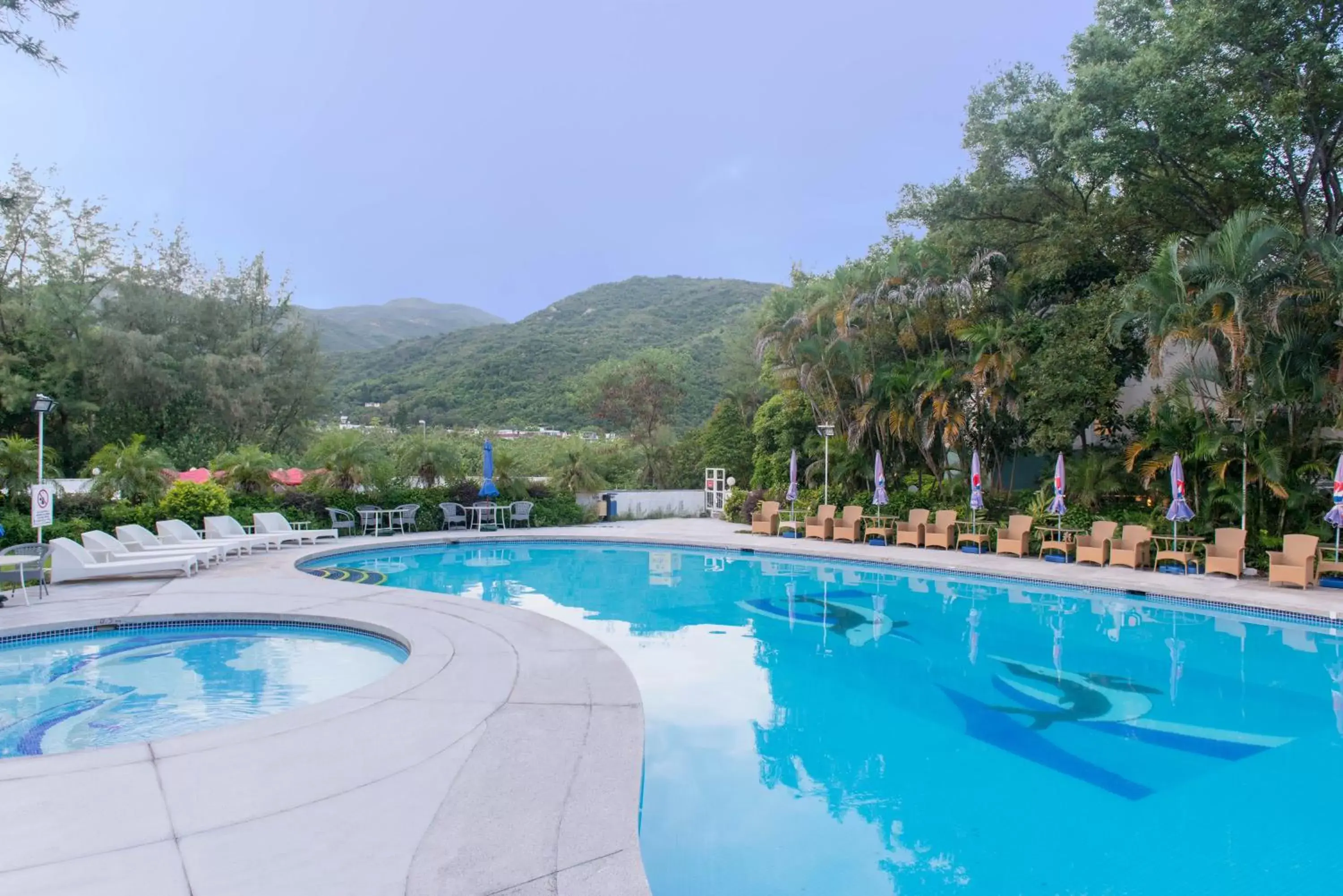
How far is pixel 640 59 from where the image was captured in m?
49.7

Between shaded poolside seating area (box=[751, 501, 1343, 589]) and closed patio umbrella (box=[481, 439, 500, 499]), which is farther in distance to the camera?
closed patio umbrella (box=[481, 439, 500, 499])

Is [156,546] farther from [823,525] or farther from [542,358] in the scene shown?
[542,358]

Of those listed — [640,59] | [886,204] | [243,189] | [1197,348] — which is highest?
[640,59]

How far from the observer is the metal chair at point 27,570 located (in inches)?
373

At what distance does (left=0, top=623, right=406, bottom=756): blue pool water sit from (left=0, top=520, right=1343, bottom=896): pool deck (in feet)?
3.25

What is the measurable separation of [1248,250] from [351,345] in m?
59.2

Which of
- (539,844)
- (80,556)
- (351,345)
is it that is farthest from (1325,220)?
(351,345)

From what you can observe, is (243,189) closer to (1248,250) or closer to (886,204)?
→ (886,204)

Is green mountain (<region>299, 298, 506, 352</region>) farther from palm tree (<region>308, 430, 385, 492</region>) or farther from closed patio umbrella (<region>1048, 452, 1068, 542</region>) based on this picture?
closed patio umbrella (<region>1048, 452, 1068, 542</region>)

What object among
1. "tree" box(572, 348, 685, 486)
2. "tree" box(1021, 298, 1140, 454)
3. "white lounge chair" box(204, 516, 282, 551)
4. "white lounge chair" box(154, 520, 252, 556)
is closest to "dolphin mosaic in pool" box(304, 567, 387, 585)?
"white lounge chair" box(154, 520, 252, 556)

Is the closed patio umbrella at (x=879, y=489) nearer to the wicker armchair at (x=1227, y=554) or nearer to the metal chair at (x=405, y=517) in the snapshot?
the wicker armchair at (x=1227, y=554)

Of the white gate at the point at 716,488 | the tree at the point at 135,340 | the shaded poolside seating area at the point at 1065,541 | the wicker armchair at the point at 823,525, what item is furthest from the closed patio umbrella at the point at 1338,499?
the tree at the point at 135,340

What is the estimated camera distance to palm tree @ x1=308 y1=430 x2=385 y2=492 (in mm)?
17688

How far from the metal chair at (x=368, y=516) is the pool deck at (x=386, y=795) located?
10969 mm
